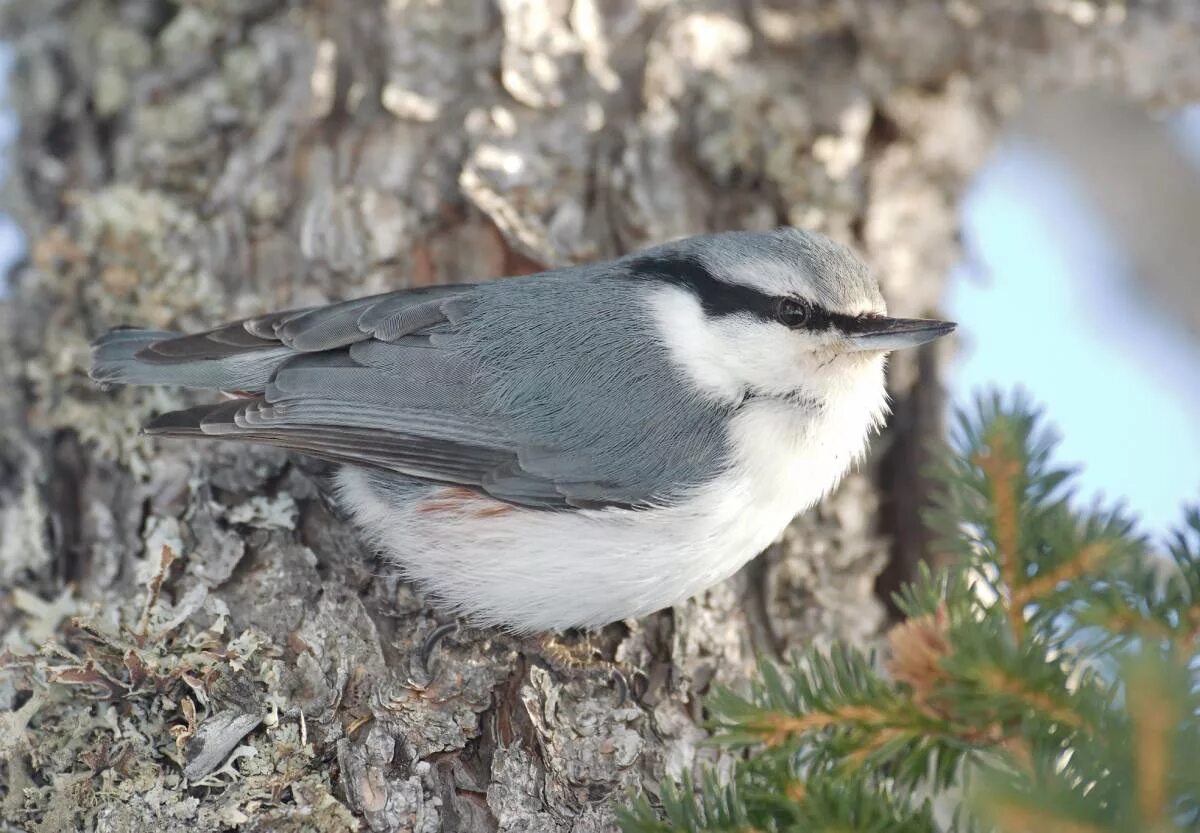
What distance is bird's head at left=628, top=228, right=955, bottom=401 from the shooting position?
8.07 ft

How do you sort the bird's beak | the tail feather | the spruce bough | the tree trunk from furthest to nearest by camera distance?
the tail feather → the bird's beak → the tree trunk → the spruce bough

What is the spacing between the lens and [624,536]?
2.41m

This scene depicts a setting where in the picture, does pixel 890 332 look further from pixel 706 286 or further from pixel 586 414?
pixel 586 414

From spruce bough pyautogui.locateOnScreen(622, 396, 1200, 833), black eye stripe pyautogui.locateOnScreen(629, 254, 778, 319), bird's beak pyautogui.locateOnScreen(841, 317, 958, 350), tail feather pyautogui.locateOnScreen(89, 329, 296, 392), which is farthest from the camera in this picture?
tail feather pyautogui.locateOnScreen(89, 329, 296, 392)

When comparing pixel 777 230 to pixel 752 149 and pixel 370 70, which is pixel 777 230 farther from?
pixel 370 70

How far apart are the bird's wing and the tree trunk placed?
24cm

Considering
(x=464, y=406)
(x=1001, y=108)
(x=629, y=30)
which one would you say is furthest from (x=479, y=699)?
(x=1001, y=108)

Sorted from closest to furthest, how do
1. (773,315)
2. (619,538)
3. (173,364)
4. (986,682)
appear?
(986,682)
(619,538)
(773,315)
(173,364)

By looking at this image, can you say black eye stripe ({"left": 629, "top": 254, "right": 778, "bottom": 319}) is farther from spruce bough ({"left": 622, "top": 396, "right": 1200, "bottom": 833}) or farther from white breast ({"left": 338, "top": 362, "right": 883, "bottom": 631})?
spruce bough ({"left": 622, "top": 396, "right": 1200, "bottom": 833})

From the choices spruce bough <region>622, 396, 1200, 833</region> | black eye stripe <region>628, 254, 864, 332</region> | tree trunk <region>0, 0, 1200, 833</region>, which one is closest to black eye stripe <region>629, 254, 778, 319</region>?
black eye stripe <region>628, 254, 864, 332</region>

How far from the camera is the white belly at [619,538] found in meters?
2.40

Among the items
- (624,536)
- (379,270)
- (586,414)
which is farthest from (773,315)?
(379,270)

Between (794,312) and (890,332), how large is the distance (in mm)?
203

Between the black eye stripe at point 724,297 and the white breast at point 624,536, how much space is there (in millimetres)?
176
